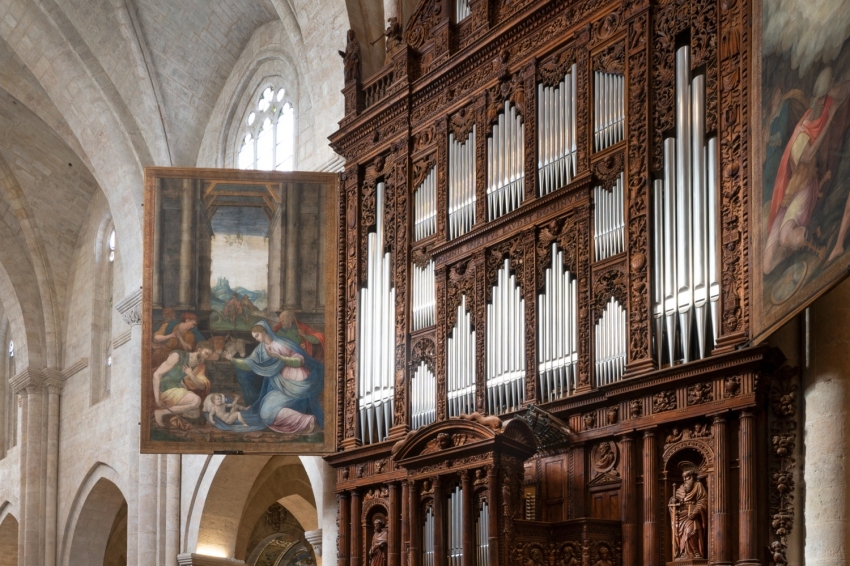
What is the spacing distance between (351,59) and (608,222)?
5242mm

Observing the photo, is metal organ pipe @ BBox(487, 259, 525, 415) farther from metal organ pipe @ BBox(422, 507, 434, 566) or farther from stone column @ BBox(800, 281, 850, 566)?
stone column @ BBox(800, 281, 850, 566)

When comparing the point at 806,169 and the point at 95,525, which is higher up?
the point at 806,169

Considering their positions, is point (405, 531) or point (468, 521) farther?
point (405, 531)

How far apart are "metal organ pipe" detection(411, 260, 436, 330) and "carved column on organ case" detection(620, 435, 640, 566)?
3313mm

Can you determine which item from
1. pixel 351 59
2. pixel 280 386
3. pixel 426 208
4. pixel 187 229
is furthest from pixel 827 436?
pixel 187 229

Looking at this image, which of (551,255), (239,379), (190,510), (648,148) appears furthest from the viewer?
(190,510)

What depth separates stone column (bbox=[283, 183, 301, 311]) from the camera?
1554cm

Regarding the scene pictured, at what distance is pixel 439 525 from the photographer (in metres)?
11.5

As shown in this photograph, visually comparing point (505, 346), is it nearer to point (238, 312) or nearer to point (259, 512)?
point (238, 312)

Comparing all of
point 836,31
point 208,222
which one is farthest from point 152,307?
point 836,31

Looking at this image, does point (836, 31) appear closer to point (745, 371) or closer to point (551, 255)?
point (745, 371)

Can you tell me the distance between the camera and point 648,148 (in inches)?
448

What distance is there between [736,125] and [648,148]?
3.16 feet

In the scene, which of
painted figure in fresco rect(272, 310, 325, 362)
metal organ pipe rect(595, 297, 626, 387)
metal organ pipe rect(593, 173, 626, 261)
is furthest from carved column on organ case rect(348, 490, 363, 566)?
metal organ pipe rect(593, 173, 626, 261)
